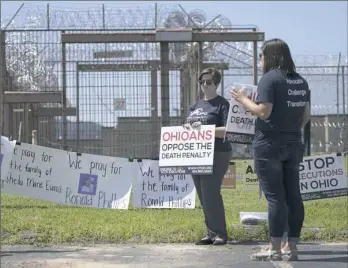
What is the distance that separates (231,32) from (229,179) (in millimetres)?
6266

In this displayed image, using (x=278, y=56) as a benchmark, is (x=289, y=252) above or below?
below

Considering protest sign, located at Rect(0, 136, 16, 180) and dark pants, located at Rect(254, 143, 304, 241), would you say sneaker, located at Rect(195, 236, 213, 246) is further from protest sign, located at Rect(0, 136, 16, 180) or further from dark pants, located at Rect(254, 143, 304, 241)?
protest sign, located at Rect(0, 136, 16, 180)

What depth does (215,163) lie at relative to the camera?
252 inches

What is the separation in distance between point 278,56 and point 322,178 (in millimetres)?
2990

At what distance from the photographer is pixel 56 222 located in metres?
7.31

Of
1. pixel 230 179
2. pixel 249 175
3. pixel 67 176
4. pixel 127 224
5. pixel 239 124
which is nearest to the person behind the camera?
pixel 239 124

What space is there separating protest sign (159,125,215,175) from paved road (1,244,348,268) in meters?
0.85

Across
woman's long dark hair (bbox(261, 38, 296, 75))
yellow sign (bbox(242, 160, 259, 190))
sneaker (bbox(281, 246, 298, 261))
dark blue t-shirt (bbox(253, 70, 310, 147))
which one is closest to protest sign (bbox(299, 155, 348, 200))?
yellow sign (bbox(242, 160, 259, 190))

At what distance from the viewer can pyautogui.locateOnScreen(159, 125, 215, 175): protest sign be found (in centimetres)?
639

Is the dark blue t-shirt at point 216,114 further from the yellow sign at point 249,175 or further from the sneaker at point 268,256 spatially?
the yellow sign at point 249,175

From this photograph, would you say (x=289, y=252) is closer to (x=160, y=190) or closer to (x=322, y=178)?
(x=322, y=178)

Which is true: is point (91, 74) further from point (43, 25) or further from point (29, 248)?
point (29, 248)

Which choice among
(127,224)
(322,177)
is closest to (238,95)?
(127,224)

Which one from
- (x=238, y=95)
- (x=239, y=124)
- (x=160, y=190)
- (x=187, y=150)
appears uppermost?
(x=238, y=95)
